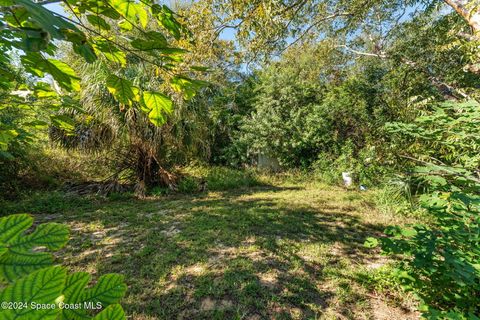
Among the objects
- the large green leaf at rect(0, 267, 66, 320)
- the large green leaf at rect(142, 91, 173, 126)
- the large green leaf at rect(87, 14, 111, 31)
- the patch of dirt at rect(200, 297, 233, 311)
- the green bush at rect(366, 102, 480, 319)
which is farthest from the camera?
the patch of dirt at rect(200, 297, 233, 311)

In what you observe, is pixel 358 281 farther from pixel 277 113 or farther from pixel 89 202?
pixel 277 113

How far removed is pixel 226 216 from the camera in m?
3.66

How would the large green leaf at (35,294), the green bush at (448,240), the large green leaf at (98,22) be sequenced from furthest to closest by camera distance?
the green bush at (448,240) < the large green leaf at (98,22) < the large green leaf at (35,294)

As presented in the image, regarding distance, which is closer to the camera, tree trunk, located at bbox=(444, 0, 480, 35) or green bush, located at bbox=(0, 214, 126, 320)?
green bush, located at bbox=(0, 214, 126, 320)

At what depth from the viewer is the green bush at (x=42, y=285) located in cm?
23

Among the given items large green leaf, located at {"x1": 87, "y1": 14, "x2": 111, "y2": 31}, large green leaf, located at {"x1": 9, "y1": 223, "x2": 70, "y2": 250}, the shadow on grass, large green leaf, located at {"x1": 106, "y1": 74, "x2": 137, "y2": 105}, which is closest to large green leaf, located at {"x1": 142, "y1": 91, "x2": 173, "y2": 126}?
large green leaf, located at {"x1": 106, "y1": 74, "x2": 137, "y2": 105}

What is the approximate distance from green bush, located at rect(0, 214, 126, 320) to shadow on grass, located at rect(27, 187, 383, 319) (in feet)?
3.08

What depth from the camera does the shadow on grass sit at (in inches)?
70.8

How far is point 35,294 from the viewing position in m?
0.25

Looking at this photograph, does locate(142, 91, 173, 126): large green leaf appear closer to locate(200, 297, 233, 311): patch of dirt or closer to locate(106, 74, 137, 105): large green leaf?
locate(106, 74, 137, 105): large green leaf

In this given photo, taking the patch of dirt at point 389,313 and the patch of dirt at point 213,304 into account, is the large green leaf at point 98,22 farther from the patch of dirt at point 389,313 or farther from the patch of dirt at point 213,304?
the patch of dirt at point 389,313

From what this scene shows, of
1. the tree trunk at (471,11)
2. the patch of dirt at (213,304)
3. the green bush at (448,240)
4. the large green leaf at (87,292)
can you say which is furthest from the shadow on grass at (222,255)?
the tree trunk at (471,11)

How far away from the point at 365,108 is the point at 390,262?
5.29 meters

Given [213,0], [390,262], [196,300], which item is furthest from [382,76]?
[196,300]
